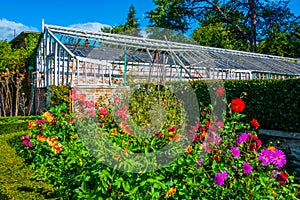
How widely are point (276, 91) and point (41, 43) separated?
10.2 m

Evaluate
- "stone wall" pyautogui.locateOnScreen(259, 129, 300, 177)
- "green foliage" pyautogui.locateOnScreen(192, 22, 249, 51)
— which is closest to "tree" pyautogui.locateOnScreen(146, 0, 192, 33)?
"green foliage" pyautogui.locateOnScreen(192, 22, 249, 51)

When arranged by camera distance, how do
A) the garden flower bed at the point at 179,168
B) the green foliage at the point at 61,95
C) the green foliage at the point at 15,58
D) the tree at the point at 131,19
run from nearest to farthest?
the garden flower bed at the point at 179,168 < the green foliage at the point at 61,95 < the green foliage at the point at 15,58 < the tree at the point at 131,19

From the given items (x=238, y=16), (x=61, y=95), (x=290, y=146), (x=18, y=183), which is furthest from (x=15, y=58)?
(x=238, y=16)

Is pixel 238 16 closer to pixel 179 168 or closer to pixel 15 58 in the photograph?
pixel 15 58

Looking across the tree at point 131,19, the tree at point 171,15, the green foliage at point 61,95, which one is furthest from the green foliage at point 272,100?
the tree at point 131,19

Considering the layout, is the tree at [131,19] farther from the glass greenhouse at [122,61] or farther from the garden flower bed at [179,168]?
the garden flower bed at [179,168]

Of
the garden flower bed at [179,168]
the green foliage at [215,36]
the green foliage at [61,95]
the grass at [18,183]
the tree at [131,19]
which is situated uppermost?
the tree at [131,19]

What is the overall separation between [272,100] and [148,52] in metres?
7.65

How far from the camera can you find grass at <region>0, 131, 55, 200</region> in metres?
3.89

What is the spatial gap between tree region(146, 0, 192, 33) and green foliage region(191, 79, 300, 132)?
66.4ft

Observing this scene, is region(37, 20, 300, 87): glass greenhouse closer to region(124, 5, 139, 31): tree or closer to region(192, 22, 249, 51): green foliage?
region(192, 22, 249, 51): green foliage

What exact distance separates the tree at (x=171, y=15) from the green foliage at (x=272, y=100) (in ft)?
66.4

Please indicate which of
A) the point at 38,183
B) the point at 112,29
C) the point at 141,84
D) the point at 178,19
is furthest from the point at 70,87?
the point at 112,29

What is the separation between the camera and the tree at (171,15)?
2566cm
